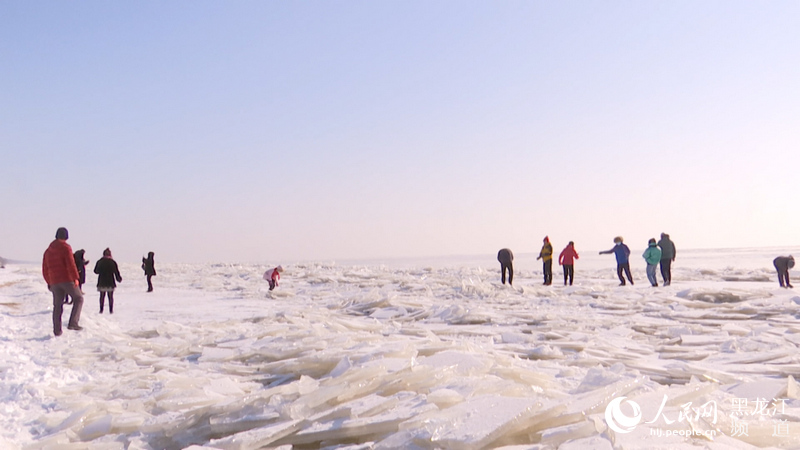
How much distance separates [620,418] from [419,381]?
1.39m

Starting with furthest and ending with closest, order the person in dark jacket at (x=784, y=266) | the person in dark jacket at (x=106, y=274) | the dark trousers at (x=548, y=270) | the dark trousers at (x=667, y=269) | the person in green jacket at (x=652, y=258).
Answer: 1. the dark trousers at (x=548, y=270)
2. the dark trousers at (x=667, y=269)
3. the person in green jacket at (x=652, y=258)
4. the person in dark jacket at (x=784, y=266)
5. the person in dark jacket at (x=106, y=274)

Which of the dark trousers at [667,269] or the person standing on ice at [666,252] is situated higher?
the person standing on ice at [666,252]

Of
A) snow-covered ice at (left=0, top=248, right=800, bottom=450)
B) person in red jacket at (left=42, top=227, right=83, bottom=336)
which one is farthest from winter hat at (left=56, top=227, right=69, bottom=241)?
snow-covered ice at (left=0, top=248, right=800, bottom=450)

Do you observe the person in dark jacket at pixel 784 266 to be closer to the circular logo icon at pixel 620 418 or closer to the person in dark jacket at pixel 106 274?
the circular logo icon at pixel 620 418

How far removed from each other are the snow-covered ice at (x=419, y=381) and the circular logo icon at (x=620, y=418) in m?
0.01

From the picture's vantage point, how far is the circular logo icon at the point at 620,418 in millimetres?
2854

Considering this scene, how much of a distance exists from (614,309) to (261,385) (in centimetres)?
813

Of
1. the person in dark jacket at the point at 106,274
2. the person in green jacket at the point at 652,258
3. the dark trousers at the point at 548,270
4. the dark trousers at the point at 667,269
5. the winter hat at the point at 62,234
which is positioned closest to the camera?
the winter hat at the point at 62,234

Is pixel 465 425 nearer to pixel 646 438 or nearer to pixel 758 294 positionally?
pixel 646 438

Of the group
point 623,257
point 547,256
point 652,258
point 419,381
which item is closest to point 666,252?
point 652,258

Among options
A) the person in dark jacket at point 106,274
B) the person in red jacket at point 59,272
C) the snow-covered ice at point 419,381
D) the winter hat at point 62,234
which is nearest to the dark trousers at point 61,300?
the person in red jacket at point 59,272

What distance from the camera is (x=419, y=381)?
372 centimetres

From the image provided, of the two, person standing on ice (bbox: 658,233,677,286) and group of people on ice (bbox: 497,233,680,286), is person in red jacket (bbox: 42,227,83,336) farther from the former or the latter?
person standing on ice (bbox: 658,233,677,286)

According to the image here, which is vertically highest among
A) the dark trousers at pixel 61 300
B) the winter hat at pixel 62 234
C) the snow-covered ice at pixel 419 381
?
the winter hat at pixel 62 234
